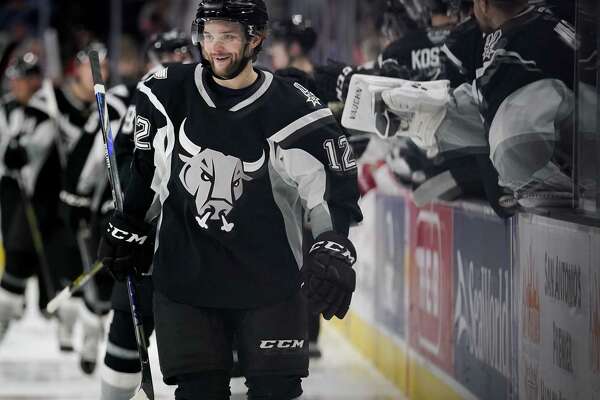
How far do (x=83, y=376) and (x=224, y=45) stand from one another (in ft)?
10.9

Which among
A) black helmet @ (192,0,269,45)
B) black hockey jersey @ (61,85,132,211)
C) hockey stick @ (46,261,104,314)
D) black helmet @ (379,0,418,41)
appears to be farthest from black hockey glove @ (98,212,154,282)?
black hockey jersey @ (61,85,132,211)

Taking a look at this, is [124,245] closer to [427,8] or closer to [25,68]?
[427,8]

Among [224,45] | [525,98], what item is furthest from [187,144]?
[525,98]

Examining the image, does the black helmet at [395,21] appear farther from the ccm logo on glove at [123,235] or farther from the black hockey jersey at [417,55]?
the ccm logo on glove at [123,235]

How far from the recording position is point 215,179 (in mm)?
3383

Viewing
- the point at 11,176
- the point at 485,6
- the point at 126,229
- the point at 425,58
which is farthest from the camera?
the point at 11,176

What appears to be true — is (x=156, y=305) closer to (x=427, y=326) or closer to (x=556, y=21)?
(x=556, y=21)

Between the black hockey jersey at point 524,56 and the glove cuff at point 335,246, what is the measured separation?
2.78 ft

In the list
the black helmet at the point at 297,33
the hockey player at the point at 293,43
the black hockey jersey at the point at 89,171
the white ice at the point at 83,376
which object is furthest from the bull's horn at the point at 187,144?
the black hockey jersey at the point at 89,171

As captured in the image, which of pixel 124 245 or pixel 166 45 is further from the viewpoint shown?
pixel 166 45

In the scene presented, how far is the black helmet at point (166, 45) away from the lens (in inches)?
207

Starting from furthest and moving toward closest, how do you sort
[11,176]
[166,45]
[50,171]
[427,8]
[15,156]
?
[11,176] → [50,171] → [15,156] → [166,45] → [427,8]

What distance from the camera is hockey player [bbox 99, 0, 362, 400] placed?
3377 millimetres

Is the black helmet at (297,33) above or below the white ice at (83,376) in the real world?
above
